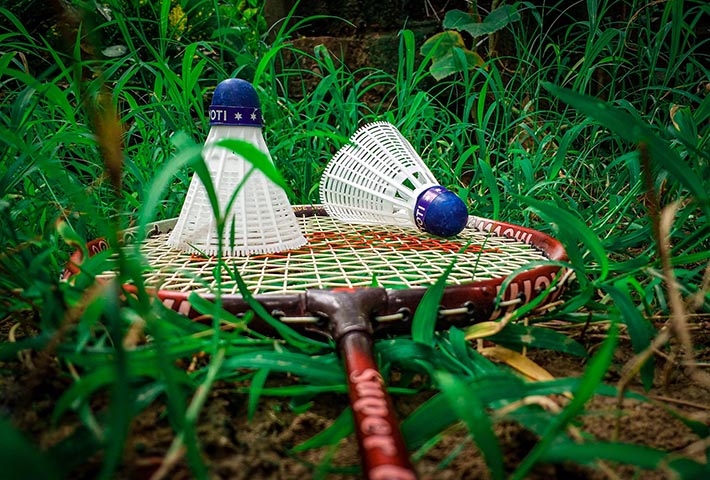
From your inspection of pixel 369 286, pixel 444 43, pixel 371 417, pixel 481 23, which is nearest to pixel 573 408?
pixel 371 417

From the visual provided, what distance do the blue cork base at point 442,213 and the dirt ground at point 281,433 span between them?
2.15 feet

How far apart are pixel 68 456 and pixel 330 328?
14.6 inches

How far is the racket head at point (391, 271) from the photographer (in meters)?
0.79

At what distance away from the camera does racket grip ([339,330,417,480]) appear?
1.49ft

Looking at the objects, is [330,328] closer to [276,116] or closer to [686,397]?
[686,397]

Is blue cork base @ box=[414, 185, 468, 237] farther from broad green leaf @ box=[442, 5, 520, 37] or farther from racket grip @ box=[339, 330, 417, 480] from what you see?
broad green leaf @ box=[442, 5, 520, 37]

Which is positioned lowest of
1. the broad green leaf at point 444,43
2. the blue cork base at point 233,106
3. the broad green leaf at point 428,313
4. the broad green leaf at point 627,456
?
the broad green leaf at point 428,313

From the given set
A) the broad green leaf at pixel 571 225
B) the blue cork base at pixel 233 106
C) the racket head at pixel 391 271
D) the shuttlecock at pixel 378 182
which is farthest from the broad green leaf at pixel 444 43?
the broad green leaf at pixel 571 225

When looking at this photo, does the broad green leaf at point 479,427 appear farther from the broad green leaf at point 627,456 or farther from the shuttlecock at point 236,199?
the shuttlecock at point 236,199

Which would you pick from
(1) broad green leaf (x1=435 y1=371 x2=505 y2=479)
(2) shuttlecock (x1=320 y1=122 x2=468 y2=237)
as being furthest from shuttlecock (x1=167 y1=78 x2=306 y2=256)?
(1) broad green leaf (x1=435 y1=371 x2=505 y2=479)

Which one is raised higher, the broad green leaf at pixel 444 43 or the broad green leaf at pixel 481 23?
the broad green leaf at pixel 481 23

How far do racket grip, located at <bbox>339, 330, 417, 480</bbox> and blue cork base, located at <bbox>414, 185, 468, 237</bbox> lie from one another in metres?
0.68

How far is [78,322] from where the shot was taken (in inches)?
25.5

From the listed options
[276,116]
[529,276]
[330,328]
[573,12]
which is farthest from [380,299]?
[573,12]
